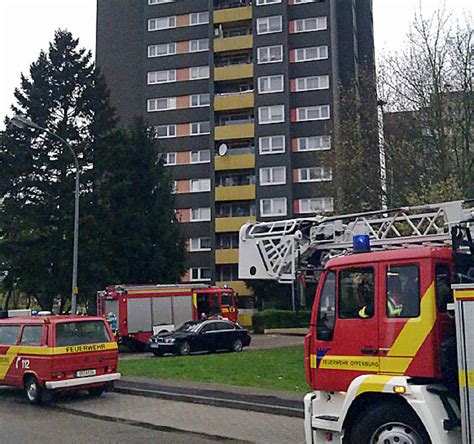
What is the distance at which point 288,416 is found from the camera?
40.9ft

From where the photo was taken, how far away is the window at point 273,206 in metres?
52.2

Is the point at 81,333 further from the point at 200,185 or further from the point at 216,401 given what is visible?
the point at 200,185

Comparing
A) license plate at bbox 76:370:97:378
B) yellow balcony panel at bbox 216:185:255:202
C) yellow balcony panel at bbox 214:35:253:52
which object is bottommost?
license plate at bbox 76:370:97:378

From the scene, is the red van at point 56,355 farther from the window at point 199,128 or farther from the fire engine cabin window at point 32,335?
the window at point 199,128

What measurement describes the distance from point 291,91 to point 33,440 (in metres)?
46.2

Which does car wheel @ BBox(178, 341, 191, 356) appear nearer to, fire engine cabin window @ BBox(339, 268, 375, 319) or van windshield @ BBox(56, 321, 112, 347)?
van windshield @ BBox(56, 321, 112, 347)

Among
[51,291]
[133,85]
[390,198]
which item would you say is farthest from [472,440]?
[133,85]

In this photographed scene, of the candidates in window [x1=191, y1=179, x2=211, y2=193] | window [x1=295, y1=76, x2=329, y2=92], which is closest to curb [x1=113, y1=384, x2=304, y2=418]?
window [x1=191, y1=179, x2=211, y2=193]

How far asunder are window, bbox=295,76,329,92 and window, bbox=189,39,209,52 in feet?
28.6

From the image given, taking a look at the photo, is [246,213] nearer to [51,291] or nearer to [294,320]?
[294,320]

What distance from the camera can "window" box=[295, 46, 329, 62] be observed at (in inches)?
2131

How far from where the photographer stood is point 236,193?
176 feet

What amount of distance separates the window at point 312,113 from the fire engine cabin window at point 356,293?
46.0 meters

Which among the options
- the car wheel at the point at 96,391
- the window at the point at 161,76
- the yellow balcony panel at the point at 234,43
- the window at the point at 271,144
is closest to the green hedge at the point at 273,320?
the window at the point at 271,144
